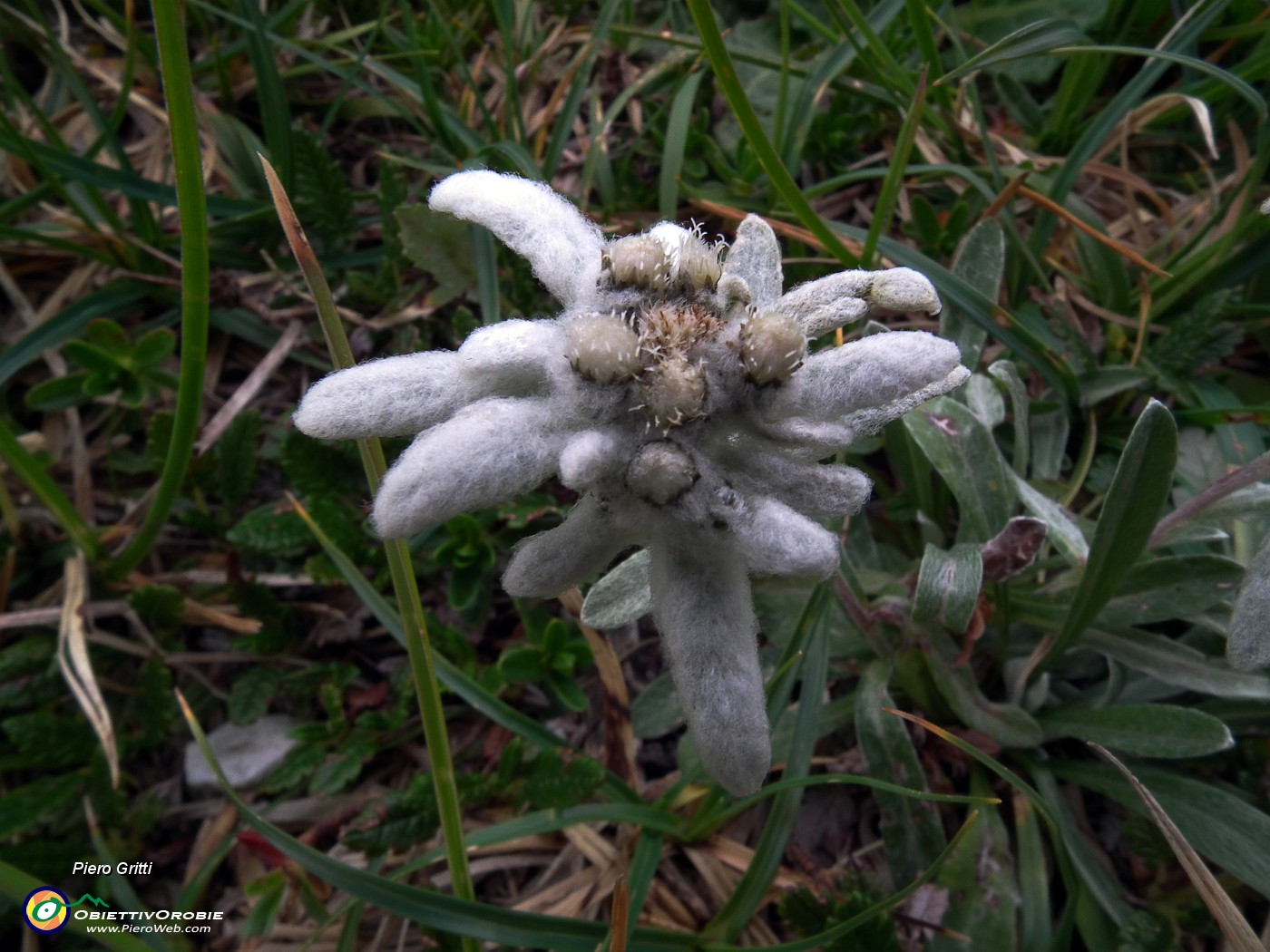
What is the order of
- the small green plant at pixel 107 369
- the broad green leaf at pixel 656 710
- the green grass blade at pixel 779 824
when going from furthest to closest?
the small green plant at pixel 107 369 → the broad green leaf at pixel 656 710 → the green grass blade at pixel 779 824

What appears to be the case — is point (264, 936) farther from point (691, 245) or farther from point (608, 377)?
point (691, 245)

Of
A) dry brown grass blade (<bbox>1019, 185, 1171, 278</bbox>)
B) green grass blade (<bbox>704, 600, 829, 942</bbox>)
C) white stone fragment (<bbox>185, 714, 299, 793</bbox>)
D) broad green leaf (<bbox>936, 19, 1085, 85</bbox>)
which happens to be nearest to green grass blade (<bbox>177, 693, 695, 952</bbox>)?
green grass blade (<bbox>704, 600, 829, 942</bbox>)

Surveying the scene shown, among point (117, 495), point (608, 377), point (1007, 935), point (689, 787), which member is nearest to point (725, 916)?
point (689, 787)

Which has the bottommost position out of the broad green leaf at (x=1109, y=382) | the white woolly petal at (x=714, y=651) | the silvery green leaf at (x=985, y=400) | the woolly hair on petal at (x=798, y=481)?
the broad green leaf at (x=1109, y=382)

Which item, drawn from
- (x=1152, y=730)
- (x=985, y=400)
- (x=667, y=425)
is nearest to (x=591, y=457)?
(x=667, y=425)

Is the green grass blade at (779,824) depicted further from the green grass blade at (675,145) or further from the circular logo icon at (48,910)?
the circular logo icon at (48,910)

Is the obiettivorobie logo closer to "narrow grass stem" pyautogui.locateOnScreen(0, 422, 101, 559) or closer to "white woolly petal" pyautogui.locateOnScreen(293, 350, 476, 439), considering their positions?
"narrow grass stem" pyautogui.locateOnScreen(0, 422, 101, 559)

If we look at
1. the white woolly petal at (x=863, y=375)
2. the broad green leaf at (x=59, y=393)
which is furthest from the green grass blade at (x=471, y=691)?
the white woolly petal at (x=863, y=375)
